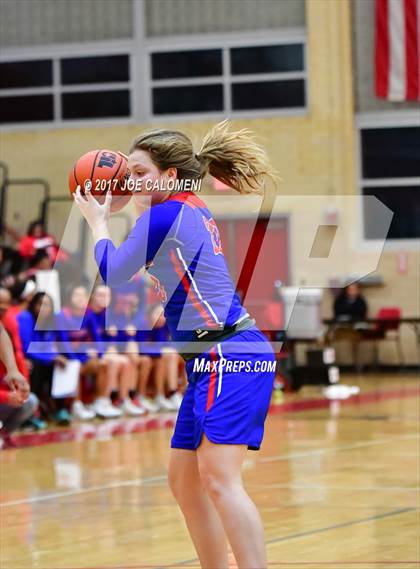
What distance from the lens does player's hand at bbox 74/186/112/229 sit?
4586 millimetres

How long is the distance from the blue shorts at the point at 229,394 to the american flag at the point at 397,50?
1824 centimetres

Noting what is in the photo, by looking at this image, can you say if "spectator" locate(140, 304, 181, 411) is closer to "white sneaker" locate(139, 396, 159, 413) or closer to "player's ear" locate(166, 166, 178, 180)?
"white sneaker" locate(139, 396, 159, 413)

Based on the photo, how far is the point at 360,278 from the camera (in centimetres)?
2239

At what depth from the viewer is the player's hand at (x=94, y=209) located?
181 inches

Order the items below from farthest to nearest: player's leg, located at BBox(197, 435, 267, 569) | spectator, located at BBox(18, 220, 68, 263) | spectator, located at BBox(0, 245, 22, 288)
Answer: spectator, located at BBox(18, 220, 68, 263) < spectator, located at BBox(0, 245, 22, 288) < player's leg, located at BBox(197, 435, 267, 569)

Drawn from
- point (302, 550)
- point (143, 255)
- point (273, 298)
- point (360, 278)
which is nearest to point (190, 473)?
point (143, 255)

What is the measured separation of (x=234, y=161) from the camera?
4.77 m

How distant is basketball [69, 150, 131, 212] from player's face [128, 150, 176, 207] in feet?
0.55

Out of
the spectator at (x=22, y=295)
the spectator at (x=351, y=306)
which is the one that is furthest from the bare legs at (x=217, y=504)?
the spectator at (x=351, y=306)

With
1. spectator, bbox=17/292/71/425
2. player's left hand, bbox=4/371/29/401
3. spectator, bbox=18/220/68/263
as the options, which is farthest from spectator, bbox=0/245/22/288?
player's left hand, bbox=4/371/29/401

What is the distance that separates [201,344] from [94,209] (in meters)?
0.65

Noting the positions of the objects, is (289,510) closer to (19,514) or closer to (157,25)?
(19,514)

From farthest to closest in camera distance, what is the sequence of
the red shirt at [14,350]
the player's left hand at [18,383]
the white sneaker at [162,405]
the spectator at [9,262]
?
the spectator at [9,262] < the white sneaker at [162,405] < the red shirt at [14,350] < the player's left hand at [18,383]

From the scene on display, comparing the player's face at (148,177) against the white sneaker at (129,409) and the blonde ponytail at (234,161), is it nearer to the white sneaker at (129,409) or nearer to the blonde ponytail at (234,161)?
the blonde ponytail at (234,161)
